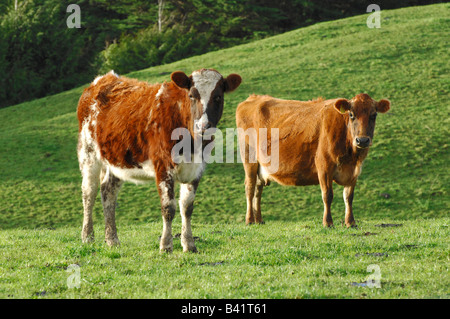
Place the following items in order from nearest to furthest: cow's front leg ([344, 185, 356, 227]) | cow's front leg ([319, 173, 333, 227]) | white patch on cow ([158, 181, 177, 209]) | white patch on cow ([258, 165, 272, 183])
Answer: white patch on cow ([158, 181, 177, 209]) < cow's front leg ([319, 173, 333, 227]) < cow's front leg ([344, 185, 356, 227]) < white patch on cow ([258, 165, 272, 183])

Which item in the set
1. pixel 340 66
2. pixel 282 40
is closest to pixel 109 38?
pixel 282 40

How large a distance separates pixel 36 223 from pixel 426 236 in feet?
40.7

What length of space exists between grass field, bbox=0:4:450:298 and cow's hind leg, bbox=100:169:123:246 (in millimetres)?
301

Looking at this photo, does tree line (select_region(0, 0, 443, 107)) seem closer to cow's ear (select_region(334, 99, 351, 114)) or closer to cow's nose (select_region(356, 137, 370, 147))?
cow's ear (select_region(334, 99, 351, 114))

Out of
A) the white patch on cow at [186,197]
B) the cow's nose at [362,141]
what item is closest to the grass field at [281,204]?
the white patch on cow at [186,197]

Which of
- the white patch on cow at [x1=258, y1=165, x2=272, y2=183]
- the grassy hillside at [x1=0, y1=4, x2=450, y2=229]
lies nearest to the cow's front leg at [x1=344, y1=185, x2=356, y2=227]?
the white patch on cow at [x1=258, y1=165, x2=272, y2=183]

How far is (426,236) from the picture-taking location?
33.5 ft

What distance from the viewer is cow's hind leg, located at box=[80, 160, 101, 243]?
1049 cm

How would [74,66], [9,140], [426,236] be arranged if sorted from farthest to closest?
1. [74,66]
2. [9,140]
3. [426,236]

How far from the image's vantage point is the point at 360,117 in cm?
1134

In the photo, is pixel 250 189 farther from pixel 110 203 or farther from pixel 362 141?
pixel 110 203

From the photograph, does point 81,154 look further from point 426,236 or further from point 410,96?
point 410,96

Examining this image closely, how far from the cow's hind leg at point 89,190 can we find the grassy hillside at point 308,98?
7.22m

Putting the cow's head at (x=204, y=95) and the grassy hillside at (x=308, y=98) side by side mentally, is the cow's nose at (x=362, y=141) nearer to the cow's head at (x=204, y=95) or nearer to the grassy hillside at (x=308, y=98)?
the cow's head at (x=204, y=95)
